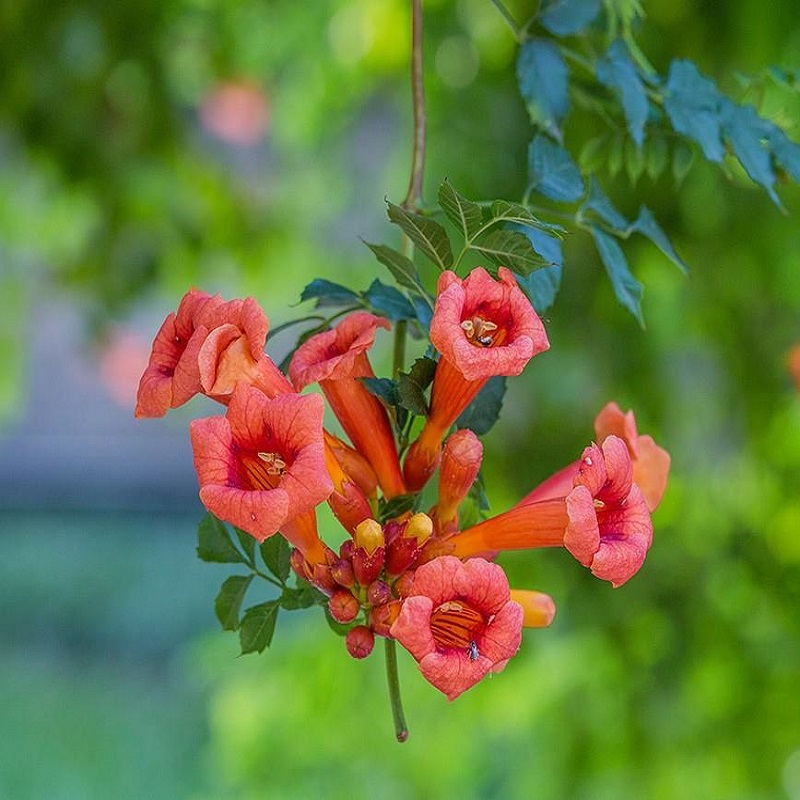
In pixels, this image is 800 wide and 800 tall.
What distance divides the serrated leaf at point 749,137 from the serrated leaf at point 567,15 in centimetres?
13

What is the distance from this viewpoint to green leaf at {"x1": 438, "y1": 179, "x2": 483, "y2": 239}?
726mm

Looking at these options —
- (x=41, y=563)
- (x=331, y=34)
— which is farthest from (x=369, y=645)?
(x=41, y=563)

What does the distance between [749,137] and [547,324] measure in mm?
1206

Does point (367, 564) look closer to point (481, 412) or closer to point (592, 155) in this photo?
point (481, 412)

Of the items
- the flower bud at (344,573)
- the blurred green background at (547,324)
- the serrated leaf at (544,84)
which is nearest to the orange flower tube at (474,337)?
the flower bud at (344,573)

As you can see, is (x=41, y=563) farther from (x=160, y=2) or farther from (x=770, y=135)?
(x=770, y=135)

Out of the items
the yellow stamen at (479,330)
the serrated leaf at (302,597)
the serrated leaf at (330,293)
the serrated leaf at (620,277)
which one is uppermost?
the yellow stamen at (479,330)

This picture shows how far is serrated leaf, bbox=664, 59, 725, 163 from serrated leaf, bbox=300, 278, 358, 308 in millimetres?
291

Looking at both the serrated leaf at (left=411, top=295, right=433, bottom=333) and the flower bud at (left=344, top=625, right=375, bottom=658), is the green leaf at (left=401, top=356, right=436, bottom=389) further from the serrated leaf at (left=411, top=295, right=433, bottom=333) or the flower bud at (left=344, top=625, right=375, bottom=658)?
the flower bud at (left=344, top=625, right=375, bottom=658)

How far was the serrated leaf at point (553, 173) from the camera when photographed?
2.97ft

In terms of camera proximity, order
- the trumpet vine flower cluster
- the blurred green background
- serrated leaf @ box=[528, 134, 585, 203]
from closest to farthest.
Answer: the trumpet vine flower cluster < serrated leaf @ box=[528, 134, 585, 203] < the blurred green background

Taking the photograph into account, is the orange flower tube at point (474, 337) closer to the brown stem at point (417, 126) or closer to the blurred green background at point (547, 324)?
the brown stem at point (417, 126)

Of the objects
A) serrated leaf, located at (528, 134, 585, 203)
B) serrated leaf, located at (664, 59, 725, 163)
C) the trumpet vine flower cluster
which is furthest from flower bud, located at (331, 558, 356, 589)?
serrated leaf, located at (664, 59, 725, 163)

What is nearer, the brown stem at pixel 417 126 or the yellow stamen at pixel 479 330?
the yellow stamen at pixel 479 330
